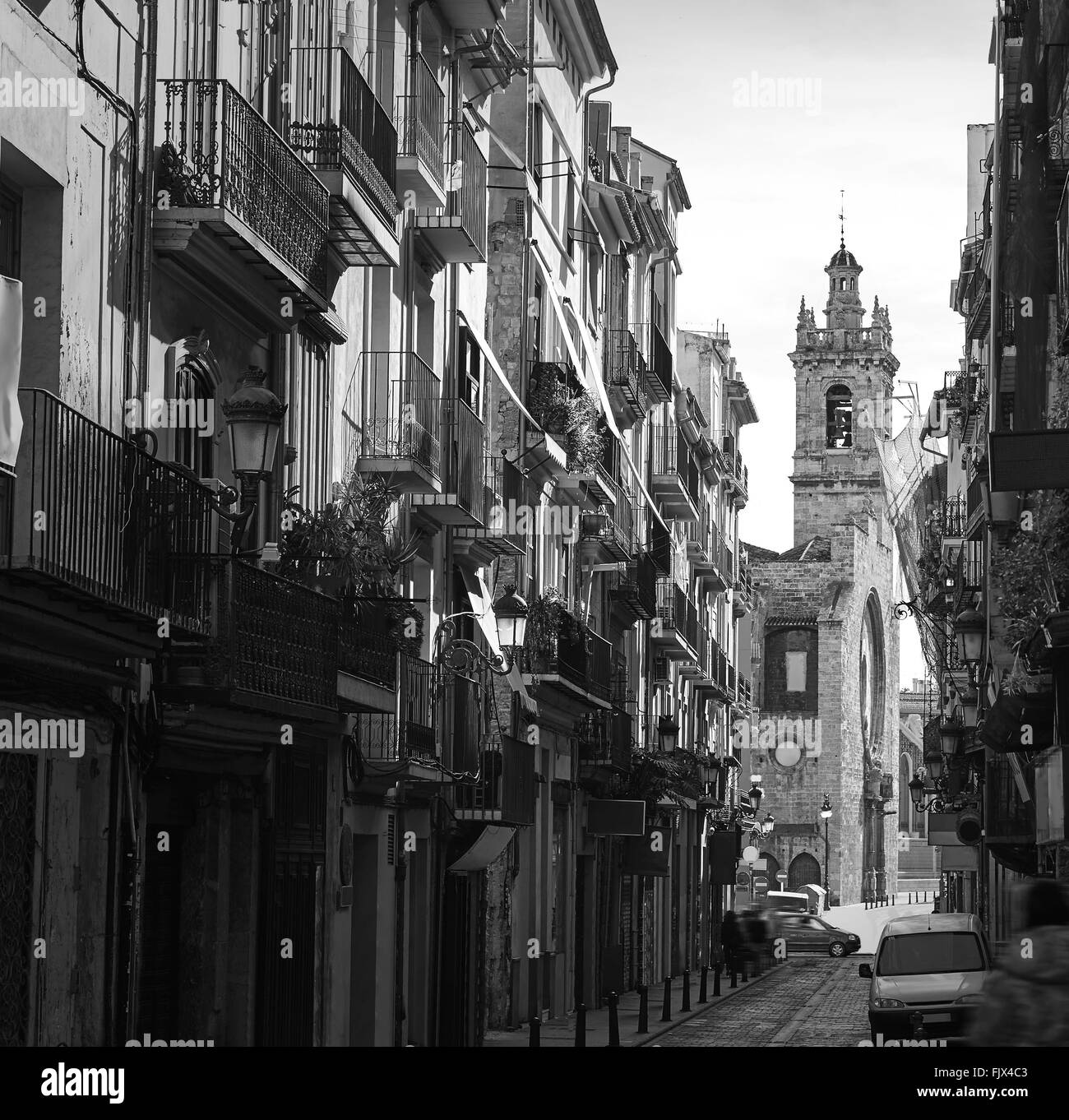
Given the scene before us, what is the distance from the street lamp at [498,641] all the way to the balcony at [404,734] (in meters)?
0.67

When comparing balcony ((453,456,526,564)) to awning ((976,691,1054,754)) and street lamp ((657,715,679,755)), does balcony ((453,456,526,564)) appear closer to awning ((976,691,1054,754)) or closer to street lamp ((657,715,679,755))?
awning ((976,691,1054,754))

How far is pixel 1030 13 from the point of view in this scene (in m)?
30.0

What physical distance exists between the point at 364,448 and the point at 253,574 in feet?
19.6

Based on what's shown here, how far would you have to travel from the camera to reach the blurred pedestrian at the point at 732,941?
141 ft

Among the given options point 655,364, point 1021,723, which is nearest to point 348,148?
point 1021,723

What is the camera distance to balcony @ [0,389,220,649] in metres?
10.3

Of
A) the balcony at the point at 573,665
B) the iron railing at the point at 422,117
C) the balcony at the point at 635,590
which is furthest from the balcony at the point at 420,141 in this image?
the balcony at the point at 635,590

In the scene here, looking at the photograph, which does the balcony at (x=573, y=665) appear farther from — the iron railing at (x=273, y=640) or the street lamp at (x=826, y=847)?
the street lamp at (x=826, y=847)

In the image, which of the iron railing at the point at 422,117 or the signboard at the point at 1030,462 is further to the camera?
the iron railing at the point at 422,117

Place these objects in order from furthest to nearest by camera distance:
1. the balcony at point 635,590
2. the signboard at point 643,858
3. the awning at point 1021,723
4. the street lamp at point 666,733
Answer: the street lamp at point 666,733, the signboard at point 643,858, the balcony at point 635,590, the awning at point 1021,723

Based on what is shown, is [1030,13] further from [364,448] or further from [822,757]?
[822,757]

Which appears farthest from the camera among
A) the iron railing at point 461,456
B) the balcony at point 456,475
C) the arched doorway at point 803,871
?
the arched doorway at point 803,871
